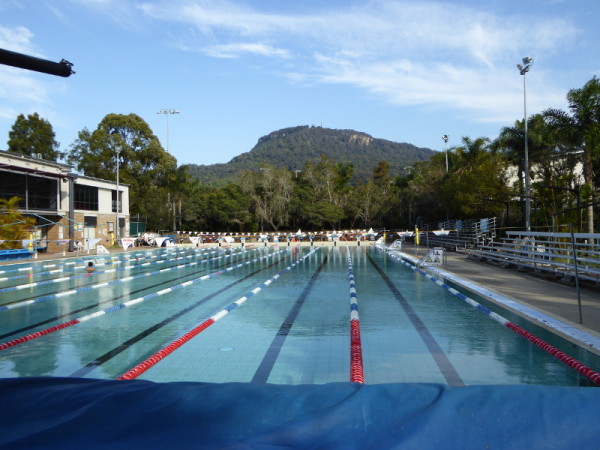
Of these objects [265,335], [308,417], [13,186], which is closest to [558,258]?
[265,335]

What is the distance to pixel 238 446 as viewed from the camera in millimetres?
2342

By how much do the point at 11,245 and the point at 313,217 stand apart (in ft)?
98.5

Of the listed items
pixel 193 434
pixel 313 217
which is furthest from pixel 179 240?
pixel 193 434

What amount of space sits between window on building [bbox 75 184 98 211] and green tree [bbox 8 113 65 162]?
2054cm

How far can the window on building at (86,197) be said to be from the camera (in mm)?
32344

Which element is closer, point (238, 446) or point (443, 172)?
point (238, 446)

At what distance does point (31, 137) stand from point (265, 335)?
176 ft

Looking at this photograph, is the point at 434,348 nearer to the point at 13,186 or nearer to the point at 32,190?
the point at 13,186

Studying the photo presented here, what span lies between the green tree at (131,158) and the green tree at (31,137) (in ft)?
25.7

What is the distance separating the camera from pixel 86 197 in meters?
33.4

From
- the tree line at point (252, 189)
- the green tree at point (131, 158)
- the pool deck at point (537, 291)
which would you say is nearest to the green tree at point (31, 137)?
the tree line at point (252, 189)

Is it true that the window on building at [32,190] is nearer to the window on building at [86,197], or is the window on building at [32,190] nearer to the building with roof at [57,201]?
the building with roof at [57,201]

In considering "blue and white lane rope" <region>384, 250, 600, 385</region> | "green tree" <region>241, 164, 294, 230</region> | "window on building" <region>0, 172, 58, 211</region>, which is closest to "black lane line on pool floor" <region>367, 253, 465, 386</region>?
"blue and white lane rope" <region>384, 250, 600, 385</region>

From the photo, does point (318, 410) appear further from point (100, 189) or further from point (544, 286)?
point (100, 189)
